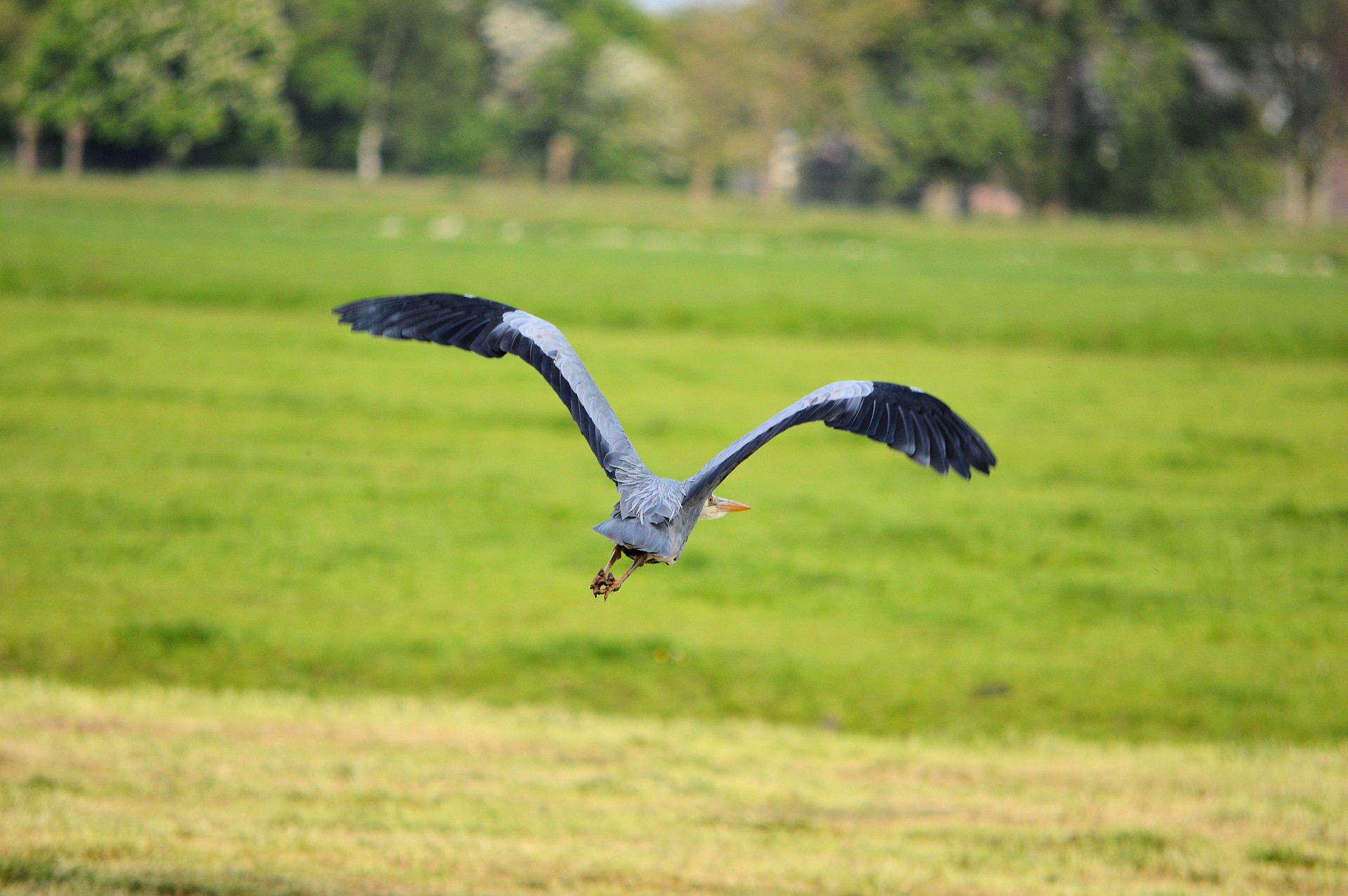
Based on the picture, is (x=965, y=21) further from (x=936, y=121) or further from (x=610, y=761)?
(x=610, y=761)

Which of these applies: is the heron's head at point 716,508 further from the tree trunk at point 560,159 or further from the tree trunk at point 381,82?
the tree trunk at point 560,159

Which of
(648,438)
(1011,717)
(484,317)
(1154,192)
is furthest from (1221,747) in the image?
(1154,192)

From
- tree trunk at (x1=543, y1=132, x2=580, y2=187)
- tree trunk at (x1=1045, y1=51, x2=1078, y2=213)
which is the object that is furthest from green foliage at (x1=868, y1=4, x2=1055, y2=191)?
tree trunk at (x1=543, y1=132, x2=580, y2=187)

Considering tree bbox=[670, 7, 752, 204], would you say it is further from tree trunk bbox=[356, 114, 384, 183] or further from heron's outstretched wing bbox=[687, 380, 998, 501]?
heron's outstretched wing bbox=[687, 380, 998, 501]

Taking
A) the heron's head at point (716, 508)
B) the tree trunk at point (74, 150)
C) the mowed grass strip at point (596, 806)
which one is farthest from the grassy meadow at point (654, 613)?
the heron's head at point (716, 508)

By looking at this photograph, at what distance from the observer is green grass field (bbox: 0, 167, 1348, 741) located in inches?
571

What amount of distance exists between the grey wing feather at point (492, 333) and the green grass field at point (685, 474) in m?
9.23

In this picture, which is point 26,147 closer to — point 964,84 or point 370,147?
point 370,147

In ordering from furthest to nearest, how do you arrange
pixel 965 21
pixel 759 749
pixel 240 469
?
pixel 965 21 < pixel 240 469 < pixel 759 749

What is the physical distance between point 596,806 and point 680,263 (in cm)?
4169

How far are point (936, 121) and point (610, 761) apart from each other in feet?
139

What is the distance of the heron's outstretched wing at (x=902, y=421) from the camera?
4.50 metres

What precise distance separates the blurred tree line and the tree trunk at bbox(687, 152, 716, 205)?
0.46ft

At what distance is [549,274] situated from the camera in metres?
43.9
